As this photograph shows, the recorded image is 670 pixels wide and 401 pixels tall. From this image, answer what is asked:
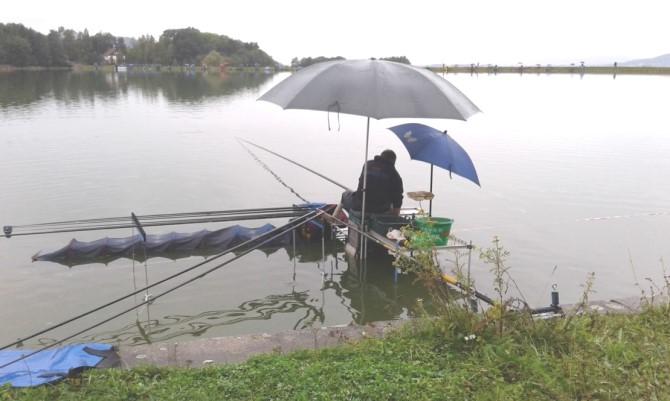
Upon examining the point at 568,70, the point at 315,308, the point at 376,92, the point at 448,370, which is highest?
the point at 568,70

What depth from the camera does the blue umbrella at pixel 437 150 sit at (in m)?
6.52

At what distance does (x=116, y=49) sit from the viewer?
5098 inches

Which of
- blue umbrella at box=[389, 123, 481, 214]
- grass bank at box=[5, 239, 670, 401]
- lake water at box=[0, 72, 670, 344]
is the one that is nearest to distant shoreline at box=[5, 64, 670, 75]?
lake water at box=[0, 72, 670, 344]

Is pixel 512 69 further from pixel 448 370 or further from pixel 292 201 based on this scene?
pixel 448 370

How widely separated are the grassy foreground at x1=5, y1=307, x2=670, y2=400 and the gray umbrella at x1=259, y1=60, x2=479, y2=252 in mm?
2135

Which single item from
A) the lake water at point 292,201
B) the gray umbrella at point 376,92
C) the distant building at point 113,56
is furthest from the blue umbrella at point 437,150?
the distant building at point 113,56

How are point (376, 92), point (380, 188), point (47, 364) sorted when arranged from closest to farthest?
1. point (47, 364)
2. point (376, 92)
3. point (380, 188)

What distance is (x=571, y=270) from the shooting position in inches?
297

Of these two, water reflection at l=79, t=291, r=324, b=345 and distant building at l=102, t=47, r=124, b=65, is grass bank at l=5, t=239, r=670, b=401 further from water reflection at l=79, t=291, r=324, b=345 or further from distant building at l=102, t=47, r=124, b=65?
distant building at l=102, t=47, r=124, b=65

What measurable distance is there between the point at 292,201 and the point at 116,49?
135m

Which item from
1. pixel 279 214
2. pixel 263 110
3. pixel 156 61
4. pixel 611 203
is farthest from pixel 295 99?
pixel 156 61

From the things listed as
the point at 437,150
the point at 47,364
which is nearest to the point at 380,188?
the point at 437,150

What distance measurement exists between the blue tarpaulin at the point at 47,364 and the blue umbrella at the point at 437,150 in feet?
14.0

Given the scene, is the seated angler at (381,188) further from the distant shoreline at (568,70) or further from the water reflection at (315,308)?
the distant shoreline at (568,70)
